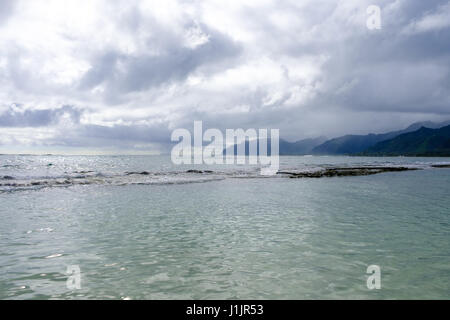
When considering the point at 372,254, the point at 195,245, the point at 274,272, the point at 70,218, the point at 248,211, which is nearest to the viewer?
the point at 274,272

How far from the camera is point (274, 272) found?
943 cm

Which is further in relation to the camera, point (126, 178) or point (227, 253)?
point (126, 178)

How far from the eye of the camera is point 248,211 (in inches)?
830

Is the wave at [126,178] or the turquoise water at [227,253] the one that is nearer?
the turquoise water at [227,253]

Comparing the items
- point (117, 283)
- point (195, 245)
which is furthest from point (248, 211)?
point (117, 283)

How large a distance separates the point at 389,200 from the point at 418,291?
2004 centimetres

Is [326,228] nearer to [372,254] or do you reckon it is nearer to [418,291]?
[372,254]

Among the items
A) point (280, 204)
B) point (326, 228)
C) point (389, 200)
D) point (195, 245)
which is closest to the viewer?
point (195, 245)

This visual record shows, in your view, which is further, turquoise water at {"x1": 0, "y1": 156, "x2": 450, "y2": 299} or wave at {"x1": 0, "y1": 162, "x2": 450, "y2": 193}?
wave at {"x1": 0, "y1": 162, "x2": 450, "y2": 193}

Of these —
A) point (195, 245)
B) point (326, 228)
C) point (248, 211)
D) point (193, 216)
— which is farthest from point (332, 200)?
point (195, 245)
